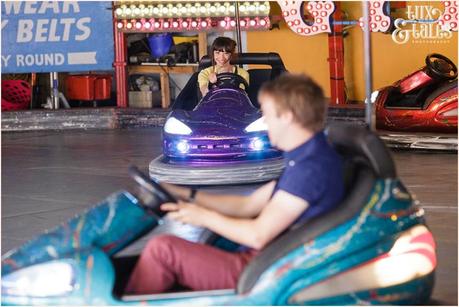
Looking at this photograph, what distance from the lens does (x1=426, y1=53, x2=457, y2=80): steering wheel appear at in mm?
5738

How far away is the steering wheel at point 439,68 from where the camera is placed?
5.74 meters

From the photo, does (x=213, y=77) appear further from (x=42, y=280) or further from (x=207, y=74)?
(x=42, y=280)

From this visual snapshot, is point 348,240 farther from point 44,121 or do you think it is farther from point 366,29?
point 44,121

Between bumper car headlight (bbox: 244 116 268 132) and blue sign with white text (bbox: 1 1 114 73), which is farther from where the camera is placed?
blue sign with white text (bbox: 1 1 114 73)

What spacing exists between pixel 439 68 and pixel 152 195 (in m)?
3.82

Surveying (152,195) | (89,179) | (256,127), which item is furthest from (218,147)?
(152,195)

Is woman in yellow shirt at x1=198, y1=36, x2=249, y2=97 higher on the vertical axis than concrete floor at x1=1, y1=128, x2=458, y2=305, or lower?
higher

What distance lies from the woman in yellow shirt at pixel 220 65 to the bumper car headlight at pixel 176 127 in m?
0.38

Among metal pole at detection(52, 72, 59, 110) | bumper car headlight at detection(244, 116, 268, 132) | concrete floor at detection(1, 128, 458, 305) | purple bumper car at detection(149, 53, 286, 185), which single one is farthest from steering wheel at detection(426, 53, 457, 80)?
metal pole at detection(52, 72, 59, 110)

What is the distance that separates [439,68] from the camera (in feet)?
19.0

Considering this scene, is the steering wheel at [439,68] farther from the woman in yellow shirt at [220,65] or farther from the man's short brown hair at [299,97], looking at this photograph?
the man's short brown hair at [299,97]

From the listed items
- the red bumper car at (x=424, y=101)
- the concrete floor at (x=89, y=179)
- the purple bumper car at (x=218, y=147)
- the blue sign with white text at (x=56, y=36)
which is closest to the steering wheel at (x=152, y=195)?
the concrete floor at (x=89, y=179)

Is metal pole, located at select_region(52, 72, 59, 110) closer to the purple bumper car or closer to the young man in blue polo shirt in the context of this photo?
the purple bumper car

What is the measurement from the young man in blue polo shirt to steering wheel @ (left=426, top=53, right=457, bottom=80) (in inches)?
144
